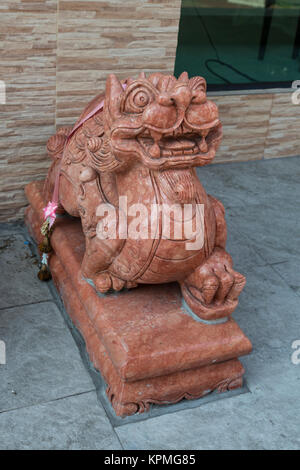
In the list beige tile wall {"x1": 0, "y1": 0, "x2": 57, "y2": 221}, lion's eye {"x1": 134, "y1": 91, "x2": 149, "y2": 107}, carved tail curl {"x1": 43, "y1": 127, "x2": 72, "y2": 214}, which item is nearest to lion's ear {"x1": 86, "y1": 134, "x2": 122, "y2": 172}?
lion's eye {"x1": 134, "y1": 91, "x2": 149, "y2": 107}

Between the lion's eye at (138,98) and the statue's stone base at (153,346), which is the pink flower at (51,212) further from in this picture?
the lion's eye at (138,98)

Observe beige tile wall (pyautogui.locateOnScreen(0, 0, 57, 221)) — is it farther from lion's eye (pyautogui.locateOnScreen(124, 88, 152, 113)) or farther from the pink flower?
lion's eye (pyautogui.locateOnScreen(124, 88, 152, 113))

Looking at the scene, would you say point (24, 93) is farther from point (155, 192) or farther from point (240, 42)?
point (240, 42)

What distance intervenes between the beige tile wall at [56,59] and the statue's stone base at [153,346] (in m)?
1.05

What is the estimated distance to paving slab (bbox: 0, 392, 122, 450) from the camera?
A: 2188 millimetres

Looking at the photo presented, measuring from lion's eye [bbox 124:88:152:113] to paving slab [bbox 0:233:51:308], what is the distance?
1.21 metres

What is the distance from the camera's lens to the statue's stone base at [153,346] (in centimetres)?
232

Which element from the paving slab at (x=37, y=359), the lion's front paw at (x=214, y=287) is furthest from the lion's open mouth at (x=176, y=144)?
the paving slab at (x=37, y=359)

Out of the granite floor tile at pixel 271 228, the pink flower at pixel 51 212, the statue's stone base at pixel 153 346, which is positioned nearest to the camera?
the statue's stone base at pixel 153 346

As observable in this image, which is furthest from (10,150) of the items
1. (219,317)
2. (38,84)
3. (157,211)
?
(219,317)

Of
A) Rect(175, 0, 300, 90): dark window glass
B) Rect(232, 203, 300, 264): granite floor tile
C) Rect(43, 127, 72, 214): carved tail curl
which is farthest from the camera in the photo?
Rect(175, 0, 300, 90): dark window glass

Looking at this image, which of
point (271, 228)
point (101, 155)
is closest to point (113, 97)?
point (101, 155)

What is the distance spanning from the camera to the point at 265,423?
2.37 m
